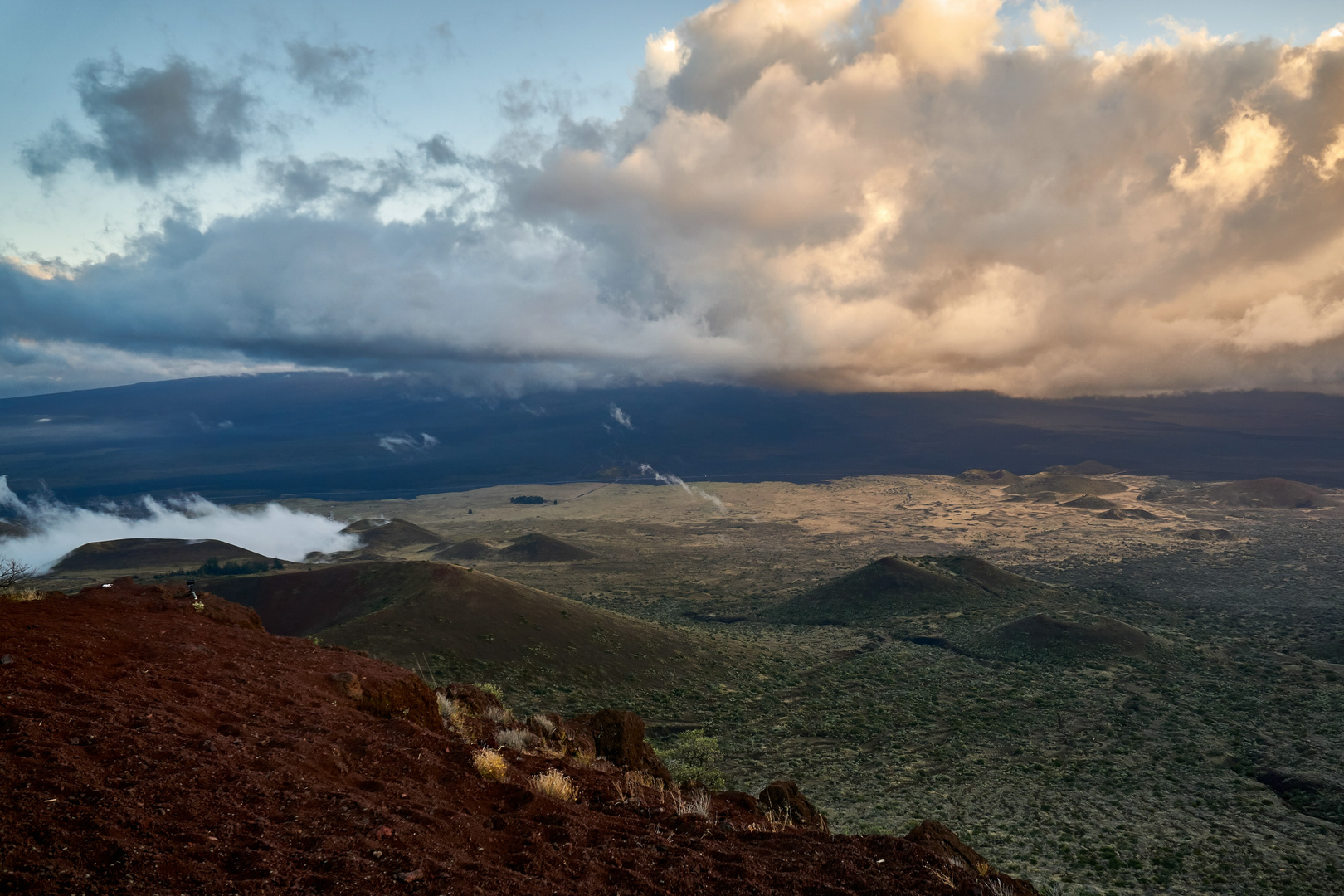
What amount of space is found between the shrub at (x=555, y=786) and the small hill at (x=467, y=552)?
112m

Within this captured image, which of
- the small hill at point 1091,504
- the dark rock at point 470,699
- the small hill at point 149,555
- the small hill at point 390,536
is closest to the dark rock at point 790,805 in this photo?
the dark rock at point 470,699

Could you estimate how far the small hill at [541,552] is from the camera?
115537 mm

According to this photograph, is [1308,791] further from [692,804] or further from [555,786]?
[555,786]

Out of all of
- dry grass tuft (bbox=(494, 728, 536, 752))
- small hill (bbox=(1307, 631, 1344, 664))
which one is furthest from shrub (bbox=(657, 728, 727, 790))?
small hill (bbox=(1307, 631, 1344, 664))

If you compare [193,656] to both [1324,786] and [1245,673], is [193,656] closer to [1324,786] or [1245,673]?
[1324,786]

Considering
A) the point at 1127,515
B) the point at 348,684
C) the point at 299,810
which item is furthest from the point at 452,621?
the point at 1127,515

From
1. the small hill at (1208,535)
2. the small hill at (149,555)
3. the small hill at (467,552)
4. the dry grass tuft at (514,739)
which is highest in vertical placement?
the dry grass tuft at (514,739)

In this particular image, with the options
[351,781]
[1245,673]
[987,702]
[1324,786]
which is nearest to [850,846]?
[351,781]

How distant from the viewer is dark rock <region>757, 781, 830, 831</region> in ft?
42.2

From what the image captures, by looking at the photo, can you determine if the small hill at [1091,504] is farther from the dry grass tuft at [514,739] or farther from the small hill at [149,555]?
the dry grass tuft at [514,739]

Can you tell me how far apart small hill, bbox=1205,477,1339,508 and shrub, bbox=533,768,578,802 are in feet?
728

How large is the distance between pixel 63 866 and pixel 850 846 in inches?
333

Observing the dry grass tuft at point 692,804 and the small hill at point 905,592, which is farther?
the small hill at point 905,592

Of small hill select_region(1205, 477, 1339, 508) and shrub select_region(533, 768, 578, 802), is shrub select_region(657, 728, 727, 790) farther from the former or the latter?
small hill select_region(1205, 477, 1339, 508)
